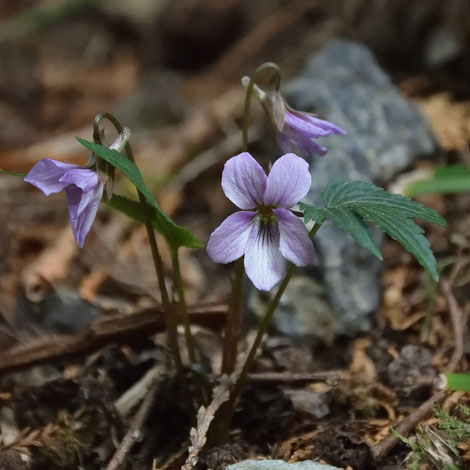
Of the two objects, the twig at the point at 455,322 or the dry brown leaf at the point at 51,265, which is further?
the dry brown leaf at the point at 51,265

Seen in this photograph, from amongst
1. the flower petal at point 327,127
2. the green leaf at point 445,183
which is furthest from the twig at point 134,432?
the green leaf at point 445,183

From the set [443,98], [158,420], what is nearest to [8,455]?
[158,420]

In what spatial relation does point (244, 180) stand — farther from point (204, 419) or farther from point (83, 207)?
point (204, 419)

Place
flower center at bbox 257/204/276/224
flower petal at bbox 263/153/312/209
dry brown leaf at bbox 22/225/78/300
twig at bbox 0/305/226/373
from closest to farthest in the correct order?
flower petal at bbox 263/153/312/209, flower center at bbox 257/204/276/224, twig at bbox 0/305/226/373, dry brown leaf at bbox 22/225/78/300

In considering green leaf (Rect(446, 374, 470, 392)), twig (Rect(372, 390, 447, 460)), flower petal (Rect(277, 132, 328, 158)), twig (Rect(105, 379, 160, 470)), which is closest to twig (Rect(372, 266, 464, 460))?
twig (Rect(372, 390, 447, 460))

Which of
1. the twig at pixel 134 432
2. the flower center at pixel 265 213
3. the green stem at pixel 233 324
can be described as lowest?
the twig at pixel 134 432

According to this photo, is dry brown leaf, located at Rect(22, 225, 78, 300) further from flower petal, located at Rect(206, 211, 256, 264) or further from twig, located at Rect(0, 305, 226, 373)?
flower petal, located at Rect(206, 211, 256, 264)

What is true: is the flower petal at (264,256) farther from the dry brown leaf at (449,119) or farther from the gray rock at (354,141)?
the dry brown leaf at (449,119)
